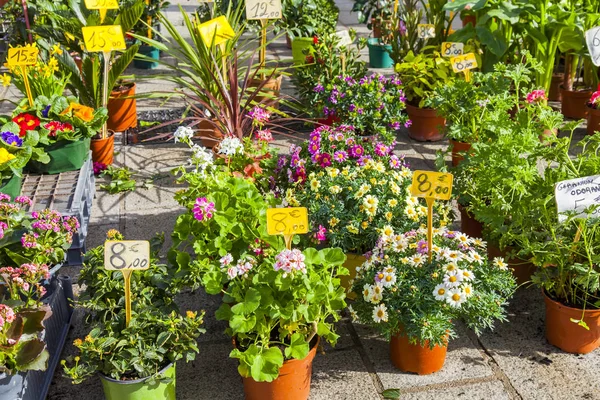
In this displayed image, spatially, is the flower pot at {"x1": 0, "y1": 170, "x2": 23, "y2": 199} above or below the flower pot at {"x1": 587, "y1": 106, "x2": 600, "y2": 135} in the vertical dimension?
below

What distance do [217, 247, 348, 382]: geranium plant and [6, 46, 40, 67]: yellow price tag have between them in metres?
2.05

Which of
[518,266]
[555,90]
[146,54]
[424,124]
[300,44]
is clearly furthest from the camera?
[146,54]

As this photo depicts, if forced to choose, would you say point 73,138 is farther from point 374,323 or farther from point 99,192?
point 374,323

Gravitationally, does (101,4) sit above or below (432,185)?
above

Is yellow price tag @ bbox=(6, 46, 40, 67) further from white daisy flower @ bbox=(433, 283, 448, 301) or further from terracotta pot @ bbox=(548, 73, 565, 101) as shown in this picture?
terracotta pot @ bbox=(548, 73, 565, 101)

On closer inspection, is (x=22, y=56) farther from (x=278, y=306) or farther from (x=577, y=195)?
(x=577, y=195)

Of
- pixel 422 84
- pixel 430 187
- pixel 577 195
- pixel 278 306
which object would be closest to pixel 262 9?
pixel 422 84

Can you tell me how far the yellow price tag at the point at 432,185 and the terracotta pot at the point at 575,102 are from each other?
9.84 ft

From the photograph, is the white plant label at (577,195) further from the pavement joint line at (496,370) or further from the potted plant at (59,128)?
the potted plant at (59,128)

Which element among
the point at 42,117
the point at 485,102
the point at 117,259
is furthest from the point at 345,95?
the point at 117,259

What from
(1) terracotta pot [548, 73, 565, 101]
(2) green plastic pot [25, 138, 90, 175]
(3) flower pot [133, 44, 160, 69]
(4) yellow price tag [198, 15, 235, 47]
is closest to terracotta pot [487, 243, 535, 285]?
(4) yellow price tag [198, 15, 235, 47]

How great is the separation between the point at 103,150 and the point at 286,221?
241cm

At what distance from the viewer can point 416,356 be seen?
2602 millimetres

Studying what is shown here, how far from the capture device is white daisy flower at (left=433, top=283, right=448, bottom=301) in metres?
2.38
